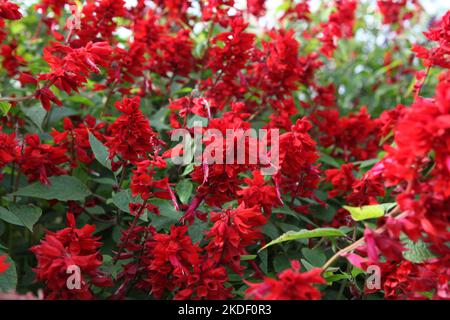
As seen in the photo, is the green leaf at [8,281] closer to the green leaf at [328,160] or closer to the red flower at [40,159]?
the red flower at [40,159]

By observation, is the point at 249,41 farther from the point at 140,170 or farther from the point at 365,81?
the point at 365,81

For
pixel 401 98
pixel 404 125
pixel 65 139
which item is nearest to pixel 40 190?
pixel 65 139

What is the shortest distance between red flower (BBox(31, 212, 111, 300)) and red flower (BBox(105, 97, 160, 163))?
0.24 m

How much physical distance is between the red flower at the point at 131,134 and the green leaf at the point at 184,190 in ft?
0.59

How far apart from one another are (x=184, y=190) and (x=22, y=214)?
0.51 m

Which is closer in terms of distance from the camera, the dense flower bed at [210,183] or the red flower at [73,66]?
the dense flower bed at [210,183]

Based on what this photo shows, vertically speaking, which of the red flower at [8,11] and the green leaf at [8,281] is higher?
the red flower at [8,11]

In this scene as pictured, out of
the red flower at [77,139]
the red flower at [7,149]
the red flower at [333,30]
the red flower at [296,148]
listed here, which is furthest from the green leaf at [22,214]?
the red flower at [333,30]

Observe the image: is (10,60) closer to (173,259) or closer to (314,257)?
(173,259)

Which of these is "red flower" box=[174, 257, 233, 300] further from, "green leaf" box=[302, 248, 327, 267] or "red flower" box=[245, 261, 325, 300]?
"green leaf" box=[302, 248, 327, 267]

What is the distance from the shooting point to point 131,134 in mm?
1559

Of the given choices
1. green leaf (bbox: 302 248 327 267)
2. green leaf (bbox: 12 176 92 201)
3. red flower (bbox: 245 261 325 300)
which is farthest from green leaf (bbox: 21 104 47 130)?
red flower (bbox: 245 261 325 300)

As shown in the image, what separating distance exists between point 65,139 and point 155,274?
712 mm

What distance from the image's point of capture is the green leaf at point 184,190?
169cm
